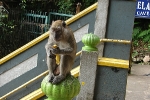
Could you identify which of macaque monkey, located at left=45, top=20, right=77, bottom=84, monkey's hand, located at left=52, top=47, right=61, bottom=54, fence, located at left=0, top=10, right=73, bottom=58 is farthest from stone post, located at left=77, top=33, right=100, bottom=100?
fence, located at left=0, top=10, right=73, bottom=58

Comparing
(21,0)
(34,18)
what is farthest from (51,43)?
(21,0)

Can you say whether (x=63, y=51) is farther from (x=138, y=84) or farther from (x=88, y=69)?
(x=138, y=84)

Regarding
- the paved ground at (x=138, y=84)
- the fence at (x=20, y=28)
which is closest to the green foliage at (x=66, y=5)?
the fence at (x=20, y=28)

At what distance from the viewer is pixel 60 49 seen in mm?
2250

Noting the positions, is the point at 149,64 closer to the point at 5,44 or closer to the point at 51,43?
the point at 5,44

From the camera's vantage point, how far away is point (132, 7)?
4.72 metres

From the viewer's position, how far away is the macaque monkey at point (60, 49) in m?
2.30

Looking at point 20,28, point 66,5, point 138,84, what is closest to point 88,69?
point 138,84

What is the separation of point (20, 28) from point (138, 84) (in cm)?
482

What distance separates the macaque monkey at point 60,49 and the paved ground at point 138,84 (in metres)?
3.56

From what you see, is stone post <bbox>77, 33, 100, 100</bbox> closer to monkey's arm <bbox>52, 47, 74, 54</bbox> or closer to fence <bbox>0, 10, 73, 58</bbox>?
monkey's arm <bbox>52, 47, 74, 54</bbox>

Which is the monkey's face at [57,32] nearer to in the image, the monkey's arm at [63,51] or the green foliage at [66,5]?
the monkey's arm at [63,51]

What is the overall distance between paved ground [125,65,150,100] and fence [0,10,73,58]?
338cm

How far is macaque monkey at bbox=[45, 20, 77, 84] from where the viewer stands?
7.55 ft
